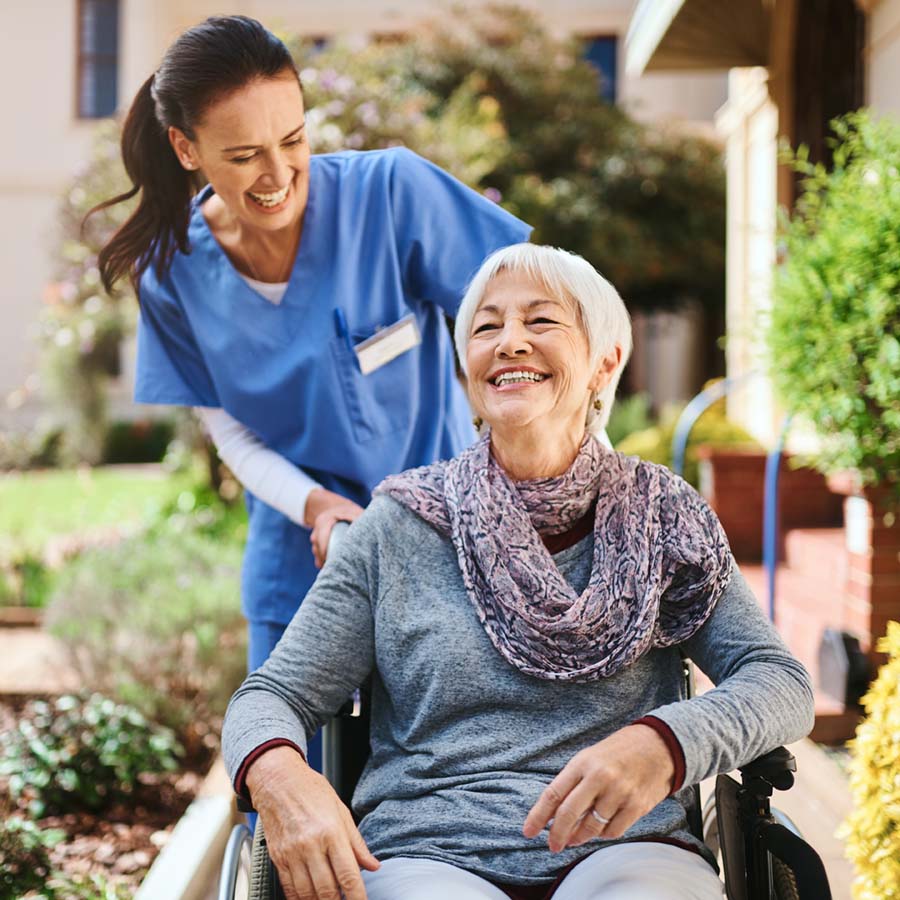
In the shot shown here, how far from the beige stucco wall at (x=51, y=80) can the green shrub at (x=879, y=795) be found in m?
15.5

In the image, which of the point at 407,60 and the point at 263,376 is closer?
the point at 263,376

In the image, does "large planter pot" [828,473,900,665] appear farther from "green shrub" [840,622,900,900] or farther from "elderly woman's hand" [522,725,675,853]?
"elderly woman's hand" [522,725,675,853]

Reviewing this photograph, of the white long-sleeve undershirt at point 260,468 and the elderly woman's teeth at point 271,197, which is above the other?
the elderly woman's teeth at point 271,197

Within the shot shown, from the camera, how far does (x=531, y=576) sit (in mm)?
1564

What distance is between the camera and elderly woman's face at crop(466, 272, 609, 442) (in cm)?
163

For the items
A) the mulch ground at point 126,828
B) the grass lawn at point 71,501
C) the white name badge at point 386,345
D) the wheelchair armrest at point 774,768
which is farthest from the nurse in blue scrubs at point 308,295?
the grass lawn at point 71,501

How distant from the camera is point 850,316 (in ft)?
9.89

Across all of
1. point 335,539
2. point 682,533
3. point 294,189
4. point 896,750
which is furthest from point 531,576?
point 294,189

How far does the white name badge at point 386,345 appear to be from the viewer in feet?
6.31

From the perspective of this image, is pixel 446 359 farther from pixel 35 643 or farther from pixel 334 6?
pixel 334 6

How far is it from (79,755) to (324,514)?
167 cm

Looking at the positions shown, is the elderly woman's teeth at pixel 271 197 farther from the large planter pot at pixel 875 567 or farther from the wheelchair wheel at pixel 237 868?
the large planter pot at pixel 875 567

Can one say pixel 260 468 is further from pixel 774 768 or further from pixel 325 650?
pixel 774 768

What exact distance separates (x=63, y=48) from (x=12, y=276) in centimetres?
351
